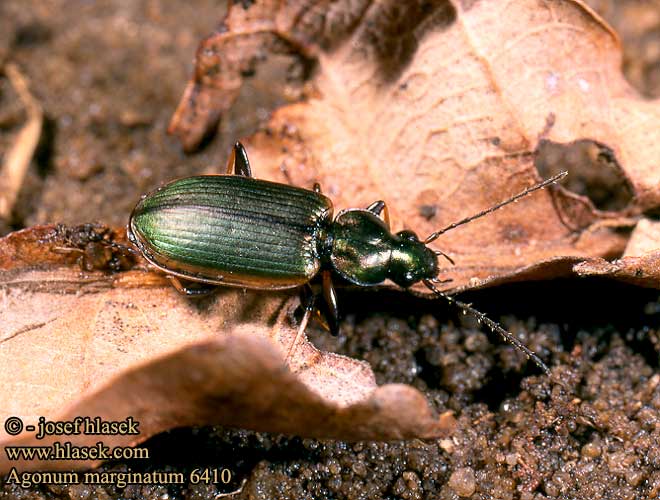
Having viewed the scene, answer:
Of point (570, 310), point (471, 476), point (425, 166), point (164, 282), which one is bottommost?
point (471, 476)

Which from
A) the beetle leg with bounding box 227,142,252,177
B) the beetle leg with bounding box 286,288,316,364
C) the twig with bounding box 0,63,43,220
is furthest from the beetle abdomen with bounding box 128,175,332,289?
the twig with bounding box 0,63,43,220

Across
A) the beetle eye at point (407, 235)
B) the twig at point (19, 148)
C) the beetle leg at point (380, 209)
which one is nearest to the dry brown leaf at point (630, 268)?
the beetle eye at point (407, 235)

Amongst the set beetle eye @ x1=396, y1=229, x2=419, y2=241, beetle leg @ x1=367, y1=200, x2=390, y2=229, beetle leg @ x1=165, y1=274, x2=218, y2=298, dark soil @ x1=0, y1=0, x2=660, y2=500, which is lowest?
dark soil @ x1=0, y1=0, x2=660, y2=500

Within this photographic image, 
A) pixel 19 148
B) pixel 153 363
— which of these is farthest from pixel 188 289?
pixel 19 148

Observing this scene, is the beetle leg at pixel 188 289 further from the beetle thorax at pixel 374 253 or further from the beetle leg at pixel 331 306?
the beetle thorax at pixel 374 253

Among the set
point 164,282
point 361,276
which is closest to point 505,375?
point 361,276

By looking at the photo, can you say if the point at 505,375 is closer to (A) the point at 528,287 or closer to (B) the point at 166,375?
(A) the point at 528,287

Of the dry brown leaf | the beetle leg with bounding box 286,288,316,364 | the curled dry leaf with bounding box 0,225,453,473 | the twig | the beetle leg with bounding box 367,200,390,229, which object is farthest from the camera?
the twig

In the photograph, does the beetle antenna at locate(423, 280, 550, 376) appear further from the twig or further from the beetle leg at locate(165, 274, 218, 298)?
the twig
